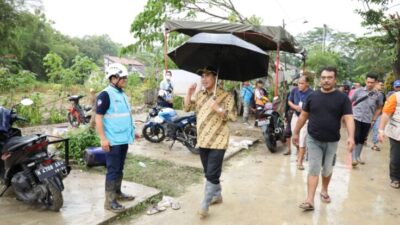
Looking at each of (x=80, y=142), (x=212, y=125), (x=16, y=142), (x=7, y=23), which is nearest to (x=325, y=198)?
(x=212, y=125)

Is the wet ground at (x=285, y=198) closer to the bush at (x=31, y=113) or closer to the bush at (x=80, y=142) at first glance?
the bush at (x=80, y=142)

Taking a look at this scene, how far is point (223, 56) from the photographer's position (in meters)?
3.91

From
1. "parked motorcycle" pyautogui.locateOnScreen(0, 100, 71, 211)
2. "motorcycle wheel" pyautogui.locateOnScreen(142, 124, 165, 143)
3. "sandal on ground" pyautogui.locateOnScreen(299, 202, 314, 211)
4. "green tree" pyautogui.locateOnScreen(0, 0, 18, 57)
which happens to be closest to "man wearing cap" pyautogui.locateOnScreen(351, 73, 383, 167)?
"sandal on ground" pyautogui.locateOnScreen(299, 202, 314, 211)

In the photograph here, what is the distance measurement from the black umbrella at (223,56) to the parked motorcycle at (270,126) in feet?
9.67

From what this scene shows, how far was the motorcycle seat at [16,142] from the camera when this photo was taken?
3717 mm

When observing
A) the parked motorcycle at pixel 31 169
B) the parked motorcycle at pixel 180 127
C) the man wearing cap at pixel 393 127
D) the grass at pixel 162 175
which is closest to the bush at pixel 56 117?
the parked motorcycle at pixel 180 127

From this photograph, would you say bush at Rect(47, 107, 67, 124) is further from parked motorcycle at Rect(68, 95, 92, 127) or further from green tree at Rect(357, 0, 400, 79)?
green tree at Rect(357, 0, 400, 79)

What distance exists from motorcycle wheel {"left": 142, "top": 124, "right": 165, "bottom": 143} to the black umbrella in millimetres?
3277

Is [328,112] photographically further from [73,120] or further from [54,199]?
[73,120]

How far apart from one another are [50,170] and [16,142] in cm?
49

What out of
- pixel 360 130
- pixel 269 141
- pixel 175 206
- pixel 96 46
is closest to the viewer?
pixel 175 206

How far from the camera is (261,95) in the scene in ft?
31.1

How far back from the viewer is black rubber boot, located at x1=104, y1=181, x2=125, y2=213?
150 inches

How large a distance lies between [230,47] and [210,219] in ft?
6.11
